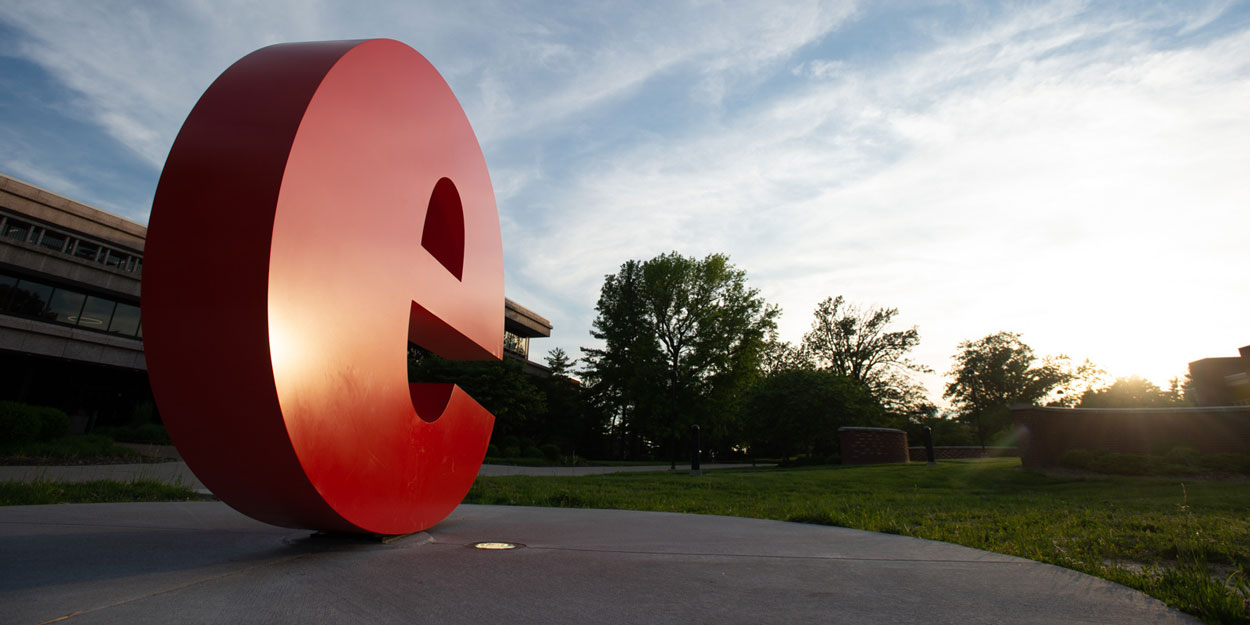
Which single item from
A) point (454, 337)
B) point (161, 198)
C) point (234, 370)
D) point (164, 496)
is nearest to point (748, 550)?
point (454, 337)

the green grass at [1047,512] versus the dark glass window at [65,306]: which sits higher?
the dark glass window at [65,306]

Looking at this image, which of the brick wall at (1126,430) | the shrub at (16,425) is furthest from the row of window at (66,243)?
the brick wall at (1126,430)

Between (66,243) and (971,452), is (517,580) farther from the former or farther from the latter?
(971,452)

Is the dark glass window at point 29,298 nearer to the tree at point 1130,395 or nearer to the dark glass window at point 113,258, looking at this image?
the dark glass window at point 113,258

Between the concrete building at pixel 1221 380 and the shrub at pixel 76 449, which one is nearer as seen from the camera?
the shrub at pixel 76 449

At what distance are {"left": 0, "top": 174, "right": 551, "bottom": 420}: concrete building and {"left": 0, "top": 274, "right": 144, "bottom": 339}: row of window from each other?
0.03 m

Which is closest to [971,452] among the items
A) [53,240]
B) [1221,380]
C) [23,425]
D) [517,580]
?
[1221,380]

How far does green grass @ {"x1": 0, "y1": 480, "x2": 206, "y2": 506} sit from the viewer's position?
249 inches

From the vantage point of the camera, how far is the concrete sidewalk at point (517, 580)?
2.43 metres

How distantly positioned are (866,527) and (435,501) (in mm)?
4075

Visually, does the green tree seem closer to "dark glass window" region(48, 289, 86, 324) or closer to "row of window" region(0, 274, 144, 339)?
"row of window" region(0, 274, 144, 339)

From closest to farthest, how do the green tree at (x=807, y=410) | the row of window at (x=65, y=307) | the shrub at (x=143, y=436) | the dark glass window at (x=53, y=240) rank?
the shrub at (x=143, y=436) < the row of window at (x=65, y=307) < the dark glass window at (x=53, y=240) < the green tree at (x=807, y=410)

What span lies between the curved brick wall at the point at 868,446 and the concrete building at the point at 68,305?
30.4 m

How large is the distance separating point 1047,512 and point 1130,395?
56.9 m
